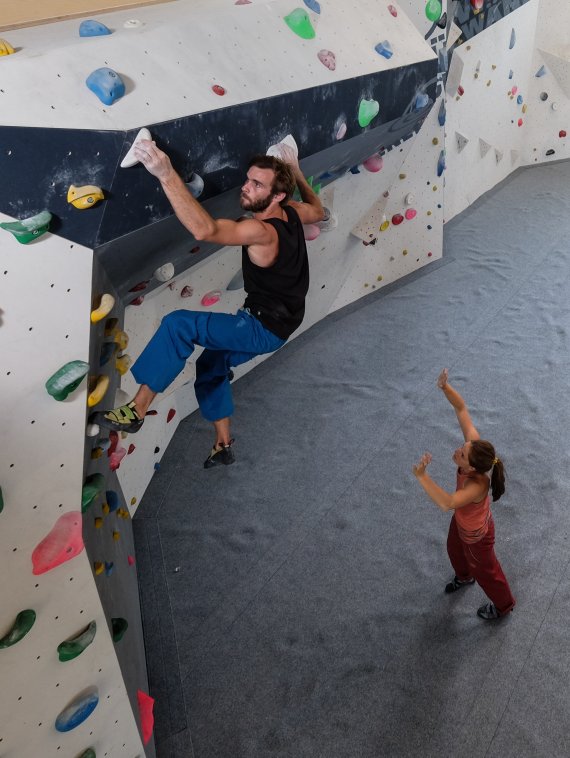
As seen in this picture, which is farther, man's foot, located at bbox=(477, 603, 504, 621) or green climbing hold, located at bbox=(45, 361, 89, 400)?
man's foot, located at bbox=(477, 603, 504, 621)

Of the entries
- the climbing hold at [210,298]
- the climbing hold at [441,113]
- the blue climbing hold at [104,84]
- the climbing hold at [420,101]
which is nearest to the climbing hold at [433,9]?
the climbing hold at [441,113]

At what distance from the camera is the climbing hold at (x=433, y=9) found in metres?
4.30

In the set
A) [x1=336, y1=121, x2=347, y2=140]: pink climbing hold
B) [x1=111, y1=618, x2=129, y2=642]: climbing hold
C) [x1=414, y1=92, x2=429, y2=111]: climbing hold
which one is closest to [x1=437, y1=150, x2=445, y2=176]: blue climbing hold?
[x1=414, y1=92, x2=429, y2=111]: climbing hold

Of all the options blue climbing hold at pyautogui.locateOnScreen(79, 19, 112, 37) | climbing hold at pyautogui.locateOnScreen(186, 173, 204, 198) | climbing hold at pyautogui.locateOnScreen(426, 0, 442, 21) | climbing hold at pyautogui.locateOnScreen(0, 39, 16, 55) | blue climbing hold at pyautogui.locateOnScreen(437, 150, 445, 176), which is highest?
climbing hold at pyautogui.locateOnScreen(0, 39, 16, 55)

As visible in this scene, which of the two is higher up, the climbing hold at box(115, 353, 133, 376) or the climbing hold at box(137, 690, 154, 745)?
the climbing hold at box(115, 353, 133, 376)

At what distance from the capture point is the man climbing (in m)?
2.14

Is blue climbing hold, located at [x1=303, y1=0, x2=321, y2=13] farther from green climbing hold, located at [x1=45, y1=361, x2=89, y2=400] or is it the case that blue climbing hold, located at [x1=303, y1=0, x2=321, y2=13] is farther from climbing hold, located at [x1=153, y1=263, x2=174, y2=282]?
green climbing hold, located at [x1=45, y1=361, x2=89, y2=400]

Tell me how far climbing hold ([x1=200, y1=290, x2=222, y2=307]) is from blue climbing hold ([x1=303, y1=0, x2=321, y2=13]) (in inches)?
56.3

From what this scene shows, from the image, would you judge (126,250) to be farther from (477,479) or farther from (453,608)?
(453,608)

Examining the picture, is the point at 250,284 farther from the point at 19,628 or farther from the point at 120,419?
the point at 19,628

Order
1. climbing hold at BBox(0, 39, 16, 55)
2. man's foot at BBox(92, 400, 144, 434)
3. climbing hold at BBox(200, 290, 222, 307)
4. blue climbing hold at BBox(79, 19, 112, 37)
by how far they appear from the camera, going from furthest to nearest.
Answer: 1. climbing hold at BBox(200, 290, 222, 307)
2. man's foot at BBox(92, 400, 144, 434)
3. blue climbing hold at BBox(79, 19, 112, 37)
4. climbing hold at BBox(0, 39, 16, 55)

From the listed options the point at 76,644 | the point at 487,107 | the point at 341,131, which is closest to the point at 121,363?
A: the point at 76,644

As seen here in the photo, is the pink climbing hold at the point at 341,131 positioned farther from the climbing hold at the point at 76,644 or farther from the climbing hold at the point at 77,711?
the climbing hold at the point at 77,711

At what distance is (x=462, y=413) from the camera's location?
2842 mm
